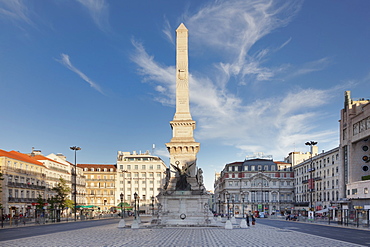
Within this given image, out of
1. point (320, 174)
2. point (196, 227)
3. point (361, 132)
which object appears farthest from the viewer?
point (320, 174)

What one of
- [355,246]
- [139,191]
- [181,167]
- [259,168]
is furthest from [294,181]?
[355,246]

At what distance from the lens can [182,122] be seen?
52.4 m

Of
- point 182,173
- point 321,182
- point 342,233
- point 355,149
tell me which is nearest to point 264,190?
point 321,182

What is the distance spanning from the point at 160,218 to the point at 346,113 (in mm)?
47573

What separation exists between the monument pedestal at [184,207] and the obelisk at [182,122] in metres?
4.20

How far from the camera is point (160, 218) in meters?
45.6

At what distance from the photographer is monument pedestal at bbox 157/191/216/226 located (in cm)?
4512

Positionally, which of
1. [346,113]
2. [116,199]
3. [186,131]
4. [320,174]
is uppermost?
[346,113]

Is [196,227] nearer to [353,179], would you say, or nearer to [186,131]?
[186,131]

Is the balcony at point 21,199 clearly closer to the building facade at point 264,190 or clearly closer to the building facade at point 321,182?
the building facade at point 321,182

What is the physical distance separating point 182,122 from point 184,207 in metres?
11.6

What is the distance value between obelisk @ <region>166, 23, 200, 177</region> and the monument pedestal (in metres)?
4.20

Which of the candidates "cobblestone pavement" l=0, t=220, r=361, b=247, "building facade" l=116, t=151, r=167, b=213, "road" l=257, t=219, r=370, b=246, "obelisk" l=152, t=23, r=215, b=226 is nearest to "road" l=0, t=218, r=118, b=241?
"cobblestone pavement" l=0, t=220, r=361, b=247

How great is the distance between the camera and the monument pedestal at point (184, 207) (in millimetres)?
45125
